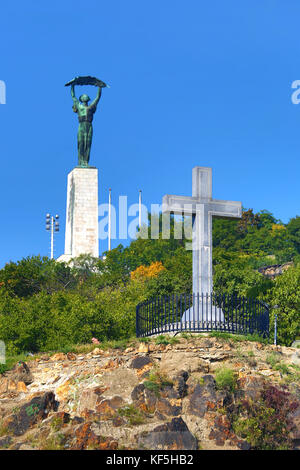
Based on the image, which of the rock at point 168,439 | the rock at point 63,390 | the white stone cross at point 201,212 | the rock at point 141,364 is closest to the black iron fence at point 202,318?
the white stone cross at point 201,212

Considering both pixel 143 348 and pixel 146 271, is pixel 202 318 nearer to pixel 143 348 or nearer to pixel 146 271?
pixel 143 348

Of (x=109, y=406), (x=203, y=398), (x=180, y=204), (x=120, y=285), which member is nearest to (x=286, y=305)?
(x=180, y=204)

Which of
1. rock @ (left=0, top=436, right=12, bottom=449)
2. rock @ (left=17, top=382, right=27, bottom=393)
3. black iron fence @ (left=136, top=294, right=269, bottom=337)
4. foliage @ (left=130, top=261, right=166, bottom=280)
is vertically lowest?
rock @ (left=0, top=436, right=12, bottom=449)

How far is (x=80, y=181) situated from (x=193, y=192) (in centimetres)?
2710

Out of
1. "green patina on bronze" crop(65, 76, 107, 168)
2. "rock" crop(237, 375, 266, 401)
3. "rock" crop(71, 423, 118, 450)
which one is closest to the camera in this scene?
"rock" crop(71, 423, 118, 450)

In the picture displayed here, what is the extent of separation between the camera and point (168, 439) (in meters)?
14.0

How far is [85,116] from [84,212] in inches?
267

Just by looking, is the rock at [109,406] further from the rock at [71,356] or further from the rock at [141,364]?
the rock at [71,356]

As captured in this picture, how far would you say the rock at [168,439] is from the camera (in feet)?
45.6

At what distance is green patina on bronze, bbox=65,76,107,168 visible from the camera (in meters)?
47.9

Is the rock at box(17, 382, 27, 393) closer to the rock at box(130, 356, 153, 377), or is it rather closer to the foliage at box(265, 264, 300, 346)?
the rock at box(130, 356, 153, 377)

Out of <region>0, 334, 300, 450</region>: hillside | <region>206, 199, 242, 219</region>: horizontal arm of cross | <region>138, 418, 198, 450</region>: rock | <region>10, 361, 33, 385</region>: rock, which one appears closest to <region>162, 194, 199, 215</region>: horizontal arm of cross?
<region>206, 199, 242, 219</region>: horizontal arm of cross

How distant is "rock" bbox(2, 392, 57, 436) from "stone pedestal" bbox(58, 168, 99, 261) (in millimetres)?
31321
